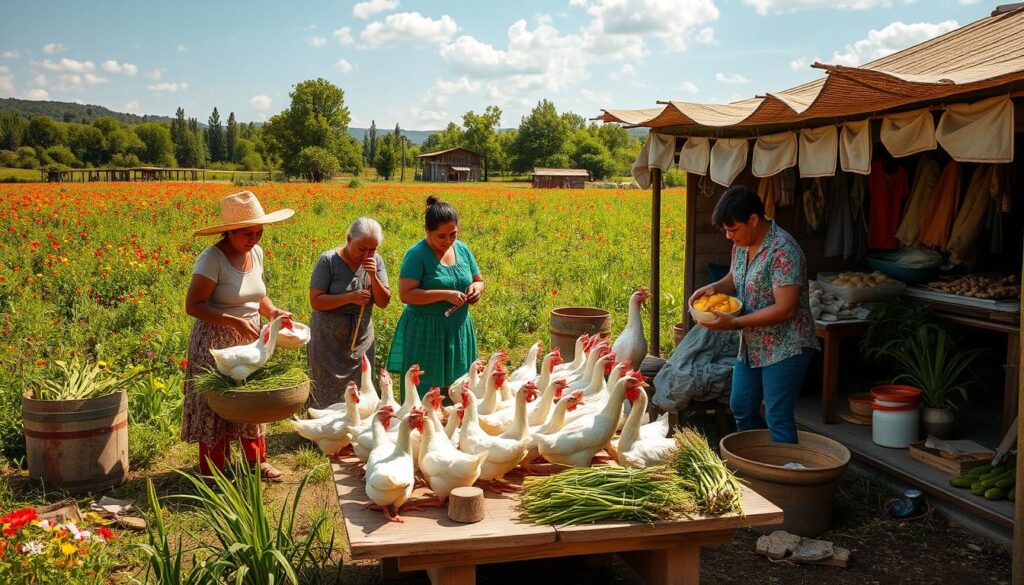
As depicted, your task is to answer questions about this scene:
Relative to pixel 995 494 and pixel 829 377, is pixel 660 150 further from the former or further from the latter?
pixel 995 494

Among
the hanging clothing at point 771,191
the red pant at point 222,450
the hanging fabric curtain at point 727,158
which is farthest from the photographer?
the hanging clothing at point 771,191

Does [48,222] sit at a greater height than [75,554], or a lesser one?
greater

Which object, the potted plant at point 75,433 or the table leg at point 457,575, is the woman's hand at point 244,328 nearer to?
the potted plant at point 75,433

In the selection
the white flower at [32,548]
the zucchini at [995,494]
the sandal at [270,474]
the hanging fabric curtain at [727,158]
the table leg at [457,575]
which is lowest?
the sandal at [270,474]

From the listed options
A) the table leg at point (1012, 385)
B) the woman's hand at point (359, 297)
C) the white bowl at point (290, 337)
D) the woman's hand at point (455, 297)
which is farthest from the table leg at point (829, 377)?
the white bowl at point (290, 337)

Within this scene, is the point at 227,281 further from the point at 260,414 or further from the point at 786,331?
the point at 786,331

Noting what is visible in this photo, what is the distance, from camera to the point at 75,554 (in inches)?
143

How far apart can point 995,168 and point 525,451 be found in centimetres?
533

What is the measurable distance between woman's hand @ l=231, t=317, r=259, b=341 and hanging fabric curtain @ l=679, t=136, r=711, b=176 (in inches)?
172

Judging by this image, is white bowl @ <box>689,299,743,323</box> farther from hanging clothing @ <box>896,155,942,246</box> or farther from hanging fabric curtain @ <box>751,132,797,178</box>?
hanging clothing @ <box>896,155,942,246</box>

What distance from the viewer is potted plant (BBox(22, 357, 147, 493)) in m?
5.47

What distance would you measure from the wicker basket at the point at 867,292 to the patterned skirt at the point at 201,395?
16.9 ft

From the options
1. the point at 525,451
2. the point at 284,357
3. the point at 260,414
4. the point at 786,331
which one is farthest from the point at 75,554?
the point at 786,331

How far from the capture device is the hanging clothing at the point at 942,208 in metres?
7.21
